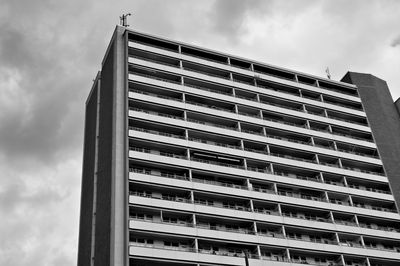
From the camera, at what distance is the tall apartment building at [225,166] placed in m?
61.8

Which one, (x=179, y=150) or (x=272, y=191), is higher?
(x=179, y=150)

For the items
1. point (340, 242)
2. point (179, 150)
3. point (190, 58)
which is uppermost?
point (190, 58)

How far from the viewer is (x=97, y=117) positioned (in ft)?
255

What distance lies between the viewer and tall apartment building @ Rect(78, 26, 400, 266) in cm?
6184

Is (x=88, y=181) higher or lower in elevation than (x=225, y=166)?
higher

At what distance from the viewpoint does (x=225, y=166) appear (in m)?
70.2

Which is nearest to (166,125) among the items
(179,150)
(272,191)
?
(179,150)

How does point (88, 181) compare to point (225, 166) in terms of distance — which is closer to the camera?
point (225, 166)

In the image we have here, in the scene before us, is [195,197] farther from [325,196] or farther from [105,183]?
[325,196]

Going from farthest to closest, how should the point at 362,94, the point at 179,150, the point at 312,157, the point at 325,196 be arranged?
the point at 362,94 < the point at 312,157 < the point at 325,196 < the point at 179,150

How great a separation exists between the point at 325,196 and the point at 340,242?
21.3 ft

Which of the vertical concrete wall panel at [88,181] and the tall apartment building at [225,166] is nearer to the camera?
the tall apartment building at [225,166]

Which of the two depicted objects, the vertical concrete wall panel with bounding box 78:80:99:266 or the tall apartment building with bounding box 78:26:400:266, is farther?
the vertical concrete wall panel with bounding box 78:80:99:266

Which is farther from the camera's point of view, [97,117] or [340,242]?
[97,117]
